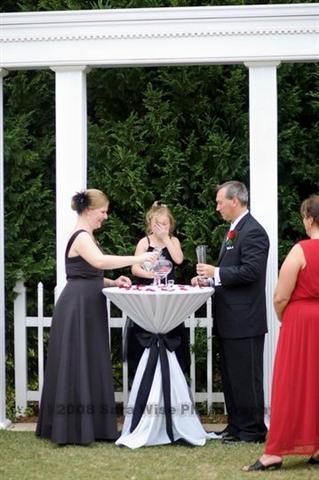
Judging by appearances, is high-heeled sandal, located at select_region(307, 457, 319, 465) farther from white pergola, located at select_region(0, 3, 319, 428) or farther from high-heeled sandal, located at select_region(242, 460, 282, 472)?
white pergola, located at select_region(0, 3, 319, 428)

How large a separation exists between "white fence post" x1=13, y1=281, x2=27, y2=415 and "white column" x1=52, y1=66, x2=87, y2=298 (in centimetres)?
68

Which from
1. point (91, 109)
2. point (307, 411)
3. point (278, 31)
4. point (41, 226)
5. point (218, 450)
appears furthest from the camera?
point (91, 109)

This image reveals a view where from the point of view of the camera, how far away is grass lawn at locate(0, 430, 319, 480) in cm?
608

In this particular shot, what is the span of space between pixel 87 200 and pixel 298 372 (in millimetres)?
2054

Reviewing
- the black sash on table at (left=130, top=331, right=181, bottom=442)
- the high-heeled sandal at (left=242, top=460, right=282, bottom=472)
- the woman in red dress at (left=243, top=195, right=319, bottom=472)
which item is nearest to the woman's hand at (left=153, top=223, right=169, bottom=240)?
the black sash on table at (left=130, top=331, right=181, bottom=442)

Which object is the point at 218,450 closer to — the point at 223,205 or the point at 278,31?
the point at 223,205

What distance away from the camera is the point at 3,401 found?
309 inches

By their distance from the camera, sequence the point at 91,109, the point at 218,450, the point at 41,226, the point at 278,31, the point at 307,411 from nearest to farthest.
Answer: the point at 307,411
the point at 218,450
the point at 278,31
the point at 41,226
the point at 91,109

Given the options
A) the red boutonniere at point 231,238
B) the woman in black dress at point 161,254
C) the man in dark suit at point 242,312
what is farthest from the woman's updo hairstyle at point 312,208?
the woman in black dress at point 161,254

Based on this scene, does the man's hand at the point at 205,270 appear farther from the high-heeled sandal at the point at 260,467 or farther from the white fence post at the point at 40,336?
the white fence post at the point at 40,336

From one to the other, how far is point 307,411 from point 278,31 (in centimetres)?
304

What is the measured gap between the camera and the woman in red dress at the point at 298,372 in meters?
6.10

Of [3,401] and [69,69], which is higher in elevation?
[69,69]

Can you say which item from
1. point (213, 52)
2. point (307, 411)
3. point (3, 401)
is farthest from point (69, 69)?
point (307, 411)
